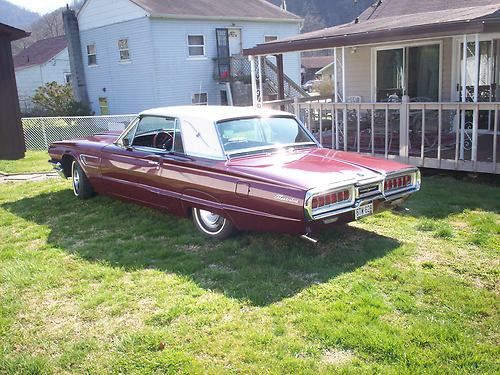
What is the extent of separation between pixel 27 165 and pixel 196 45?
46.2ft

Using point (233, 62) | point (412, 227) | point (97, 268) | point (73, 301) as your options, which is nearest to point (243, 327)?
point (73, 301)

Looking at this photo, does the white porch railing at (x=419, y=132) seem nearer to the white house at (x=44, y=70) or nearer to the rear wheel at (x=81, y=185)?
the rear wheel at (x=81, y=185)

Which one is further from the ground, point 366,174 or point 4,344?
point 366,174

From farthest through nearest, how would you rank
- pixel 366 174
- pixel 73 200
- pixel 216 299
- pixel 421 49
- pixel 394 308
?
pixel 421 49 → pixel 73 200 → pixel 366 174 → pixel 216 299 → pixel 394 308

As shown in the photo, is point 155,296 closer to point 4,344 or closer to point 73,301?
point 73,301

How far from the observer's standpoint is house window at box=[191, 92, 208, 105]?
24.9 m

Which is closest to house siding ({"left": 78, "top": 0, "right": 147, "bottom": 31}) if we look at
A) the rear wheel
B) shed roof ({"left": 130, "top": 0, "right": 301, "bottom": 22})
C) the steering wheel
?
shed roof ({"left": 130, "top": 0, "right": 301, "bottom": 22})

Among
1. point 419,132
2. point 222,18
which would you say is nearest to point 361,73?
point 419,132

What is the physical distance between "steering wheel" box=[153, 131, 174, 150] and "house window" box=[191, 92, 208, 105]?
18.2m

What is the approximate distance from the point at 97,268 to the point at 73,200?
3.25 meters

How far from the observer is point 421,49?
12328 millimetres

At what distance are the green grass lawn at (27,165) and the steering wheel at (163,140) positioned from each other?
5574 mm

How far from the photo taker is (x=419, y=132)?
32.3ft

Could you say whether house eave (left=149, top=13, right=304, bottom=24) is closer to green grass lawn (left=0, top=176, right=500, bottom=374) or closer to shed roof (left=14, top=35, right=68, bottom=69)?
green grass lawn (left=0, top=176, right=500, bottom=374)
